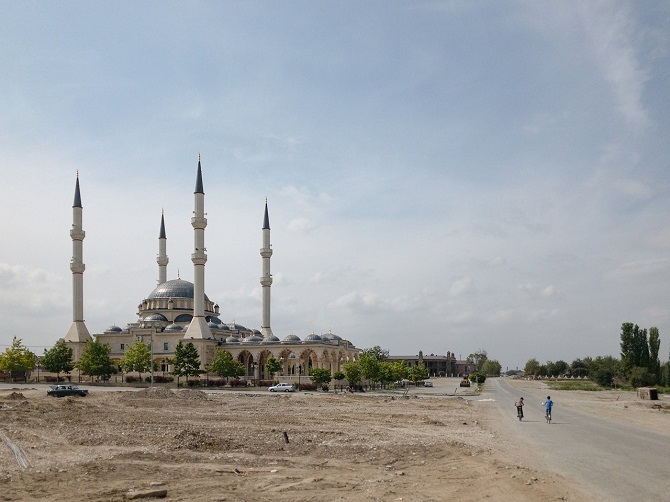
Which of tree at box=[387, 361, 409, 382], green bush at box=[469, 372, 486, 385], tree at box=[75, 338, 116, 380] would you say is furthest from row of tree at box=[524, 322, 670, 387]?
tree at box=[75, 338, 116, 380]

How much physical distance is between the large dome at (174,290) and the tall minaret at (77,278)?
16.7 metres

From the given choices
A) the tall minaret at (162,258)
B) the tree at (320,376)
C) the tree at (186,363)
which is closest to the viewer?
the tree at (320,376)

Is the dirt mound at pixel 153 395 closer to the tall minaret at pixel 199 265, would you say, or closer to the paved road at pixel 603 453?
the paved road at pixel 603 453

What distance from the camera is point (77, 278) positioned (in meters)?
91.2

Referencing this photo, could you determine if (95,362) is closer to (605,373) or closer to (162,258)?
(162,258)

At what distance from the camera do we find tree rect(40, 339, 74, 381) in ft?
285

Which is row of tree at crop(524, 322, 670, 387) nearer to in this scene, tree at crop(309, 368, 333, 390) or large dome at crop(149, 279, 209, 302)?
tree at crop(309, 368, 333, 390)

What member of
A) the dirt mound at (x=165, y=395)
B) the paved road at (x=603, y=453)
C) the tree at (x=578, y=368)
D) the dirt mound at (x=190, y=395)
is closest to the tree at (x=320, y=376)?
the dirt mound at (x=165, y=395)

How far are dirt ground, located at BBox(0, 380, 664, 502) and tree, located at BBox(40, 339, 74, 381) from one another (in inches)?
2251

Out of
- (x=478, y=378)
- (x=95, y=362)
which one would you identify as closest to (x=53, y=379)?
(x=95, y=362)

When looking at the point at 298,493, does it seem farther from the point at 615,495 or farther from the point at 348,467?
the point at 615,495

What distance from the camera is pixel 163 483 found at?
16047 mm

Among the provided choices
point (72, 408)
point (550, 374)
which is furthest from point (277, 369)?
point (550, 374)

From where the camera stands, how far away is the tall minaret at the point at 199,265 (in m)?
88.6
